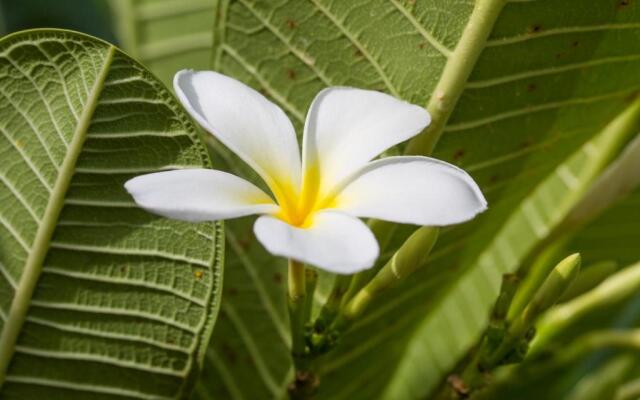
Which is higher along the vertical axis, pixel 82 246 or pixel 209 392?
pixel 82 246

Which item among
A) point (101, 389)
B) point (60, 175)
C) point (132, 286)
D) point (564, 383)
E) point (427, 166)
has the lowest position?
point (564, 383)

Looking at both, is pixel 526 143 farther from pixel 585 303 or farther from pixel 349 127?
pixel 349 127

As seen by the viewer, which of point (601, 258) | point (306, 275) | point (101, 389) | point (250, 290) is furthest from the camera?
point (601, 258)

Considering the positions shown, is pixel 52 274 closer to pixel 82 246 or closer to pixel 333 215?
pixel 82 246

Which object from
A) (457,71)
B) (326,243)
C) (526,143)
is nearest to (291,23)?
(457,71)

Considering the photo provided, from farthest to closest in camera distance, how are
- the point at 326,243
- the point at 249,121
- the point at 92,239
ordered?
the point at 92,239, the point at 249,121, the point at 326,243

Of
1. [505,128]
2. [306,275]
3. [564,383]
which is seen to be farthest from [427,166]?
[564,383]

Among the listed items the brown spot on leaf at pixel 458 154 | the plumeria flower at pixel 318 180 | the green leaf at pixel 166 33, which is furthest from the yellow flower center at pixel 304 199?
the green leaf at pixel 166 33
